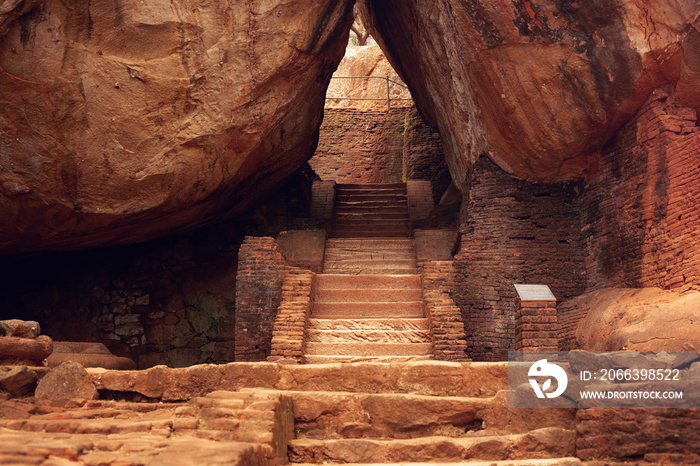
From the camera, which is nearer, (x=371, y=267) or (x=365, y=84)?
(x=371, y=267)

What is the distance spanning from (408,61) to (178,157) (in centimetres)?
534

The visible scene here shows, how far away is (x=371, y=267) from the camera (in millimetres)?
10336

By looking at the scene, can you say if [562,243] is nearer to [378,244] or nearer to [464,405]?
[378,244]

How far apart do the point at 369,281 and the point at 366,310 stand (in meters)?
0.76

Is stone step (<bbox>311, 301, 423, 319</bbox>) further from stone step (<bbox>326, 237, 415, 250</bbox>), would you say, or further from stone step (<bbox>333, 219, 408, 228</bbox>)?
stone step (<bbox>333, 219, 408, 228</bbox>)

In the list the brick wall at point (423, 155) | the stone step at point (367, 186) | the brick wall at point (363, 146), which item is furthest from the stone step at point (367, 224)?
the brick wall at point (363, 146)

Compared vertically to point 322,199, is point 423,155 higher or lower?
higher

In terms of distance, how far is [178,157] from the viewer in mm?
9258

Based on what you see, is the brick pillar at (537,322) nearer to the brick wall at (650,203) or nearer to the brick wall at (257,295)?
the brick wall at (650,203)

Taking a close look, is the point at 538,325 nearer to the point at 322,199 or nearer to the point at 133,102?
the point at 133,102

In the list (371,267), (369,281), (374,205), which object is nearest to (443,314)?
(369,281)

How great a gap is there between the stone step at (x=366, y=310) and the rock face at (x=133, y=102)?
2838mm

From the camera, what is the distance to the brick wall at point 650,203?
24.4ft

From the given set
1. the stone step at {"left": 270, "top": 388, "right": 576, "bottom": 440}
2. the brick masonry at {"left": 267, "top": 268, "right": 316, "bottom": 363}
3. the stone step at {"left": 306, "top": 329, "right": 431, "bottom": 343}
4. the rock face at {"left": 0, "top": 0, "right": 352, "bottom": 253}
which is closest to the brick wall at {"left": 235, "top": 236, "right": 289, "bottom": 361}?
the brick masonry at {"left": 267, "top": 268, "right": 316, "bottom": 363}
